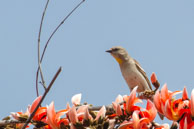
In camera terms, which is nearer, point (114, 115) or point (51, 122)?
point (51, 122)

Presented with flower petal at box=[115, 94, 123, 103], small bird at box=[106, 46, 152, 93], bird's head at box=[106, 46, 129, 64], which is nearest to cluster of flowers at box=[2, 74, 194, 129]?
flower petal at box=[115, 94, 123, 103]

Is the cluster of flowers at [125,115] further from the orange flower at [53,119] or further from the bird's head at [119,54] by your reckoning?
the bird's head at [119,54]

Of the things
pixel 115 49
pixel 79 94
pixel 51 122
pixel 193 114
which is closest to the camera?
pixel 193 114

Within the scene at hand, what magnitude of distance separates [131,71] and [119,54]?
1067 mm

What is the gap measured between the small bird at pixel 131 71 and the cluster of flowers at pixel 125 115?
6.63 meters

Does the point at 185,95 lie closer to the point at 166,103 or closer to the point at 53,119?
the point at 166,103

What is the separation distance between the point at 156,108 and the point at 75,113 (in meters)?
0.46

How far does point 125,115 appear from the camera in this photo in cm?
171

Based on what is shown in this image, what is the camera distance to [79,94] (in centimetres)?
199

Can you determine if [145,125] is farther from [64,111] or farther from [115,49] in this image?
[115,49]

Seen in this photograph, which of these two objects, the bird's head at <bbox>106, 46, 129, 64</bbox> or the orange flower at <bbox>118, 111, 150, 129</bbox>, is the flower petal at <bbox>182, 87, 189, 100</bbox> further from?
the bird's head at <bbox>106, 46, 129, 64</bbox>

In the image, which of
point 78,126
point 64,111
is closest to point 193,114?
point 78,126

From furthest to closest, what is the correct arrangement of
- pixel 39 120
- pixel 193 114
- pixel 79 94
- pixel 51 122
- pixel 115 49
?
pixel 115 49 → pixel 79 94 → pixel 39 120 → pixel 51 122 → pixel 193 114

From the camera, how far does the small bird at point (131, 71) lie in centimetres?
845
